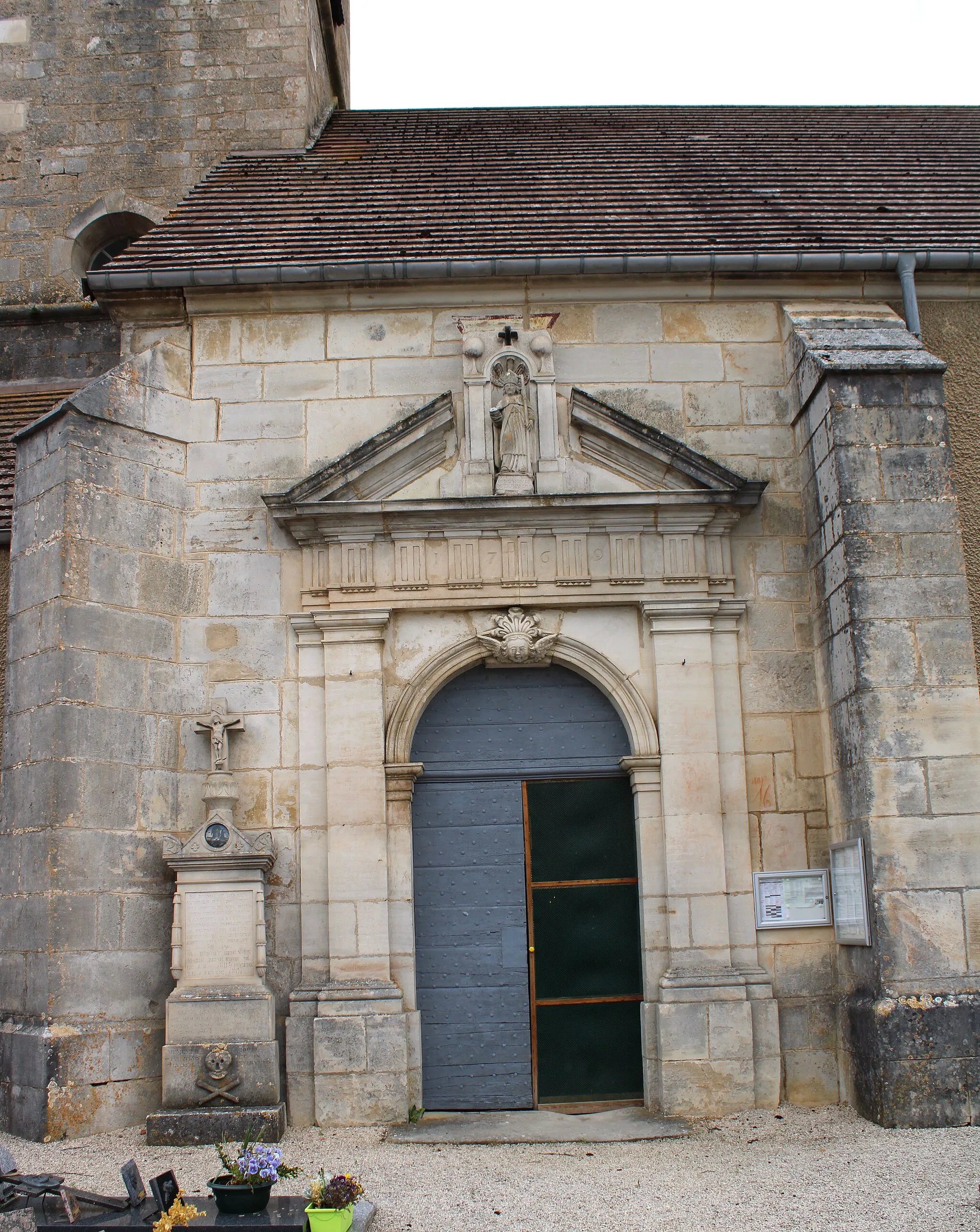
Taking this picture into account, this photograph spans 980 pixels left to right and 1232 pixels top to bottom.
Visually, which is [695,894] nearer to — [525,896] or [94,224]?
[525,896]

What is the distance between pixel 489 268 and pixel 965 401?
10.8 ft

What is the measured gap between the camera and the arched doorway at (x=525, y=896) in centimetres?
742

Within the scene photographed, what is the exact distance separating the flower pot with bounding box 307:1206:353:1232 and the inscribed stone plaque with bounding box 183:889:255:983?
8.00ft

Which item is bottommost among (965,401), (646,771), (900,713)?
(646,771)

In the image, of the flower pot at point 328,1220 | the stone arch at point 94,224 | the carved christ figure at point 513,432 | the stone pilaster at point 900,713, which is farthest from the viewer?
the stone arch at point 94,224

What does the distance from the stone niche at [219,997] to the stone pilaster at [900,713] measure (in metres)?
3.34

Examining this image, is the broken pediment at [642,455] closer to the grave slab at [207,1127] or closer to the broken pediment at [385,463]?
the broken pediment at [385,463]

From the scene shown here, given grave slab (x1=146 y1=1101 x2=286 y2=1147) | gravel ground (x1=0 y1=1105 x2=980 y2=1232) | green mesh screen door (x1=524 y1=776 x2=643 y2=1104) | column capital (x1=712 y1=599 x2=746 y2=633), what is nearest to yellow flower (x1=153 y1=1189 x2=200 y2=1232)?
gravel ground (x1=0 y1=1105 x2=980 y2=1232)

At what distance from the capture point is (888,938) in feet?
21.6

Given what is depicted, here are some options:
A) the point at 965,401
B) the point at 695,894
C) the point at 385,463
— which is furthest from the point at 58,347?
the point at 965,401

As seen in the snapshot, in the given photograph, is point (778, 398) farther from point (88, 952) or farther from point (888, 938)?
point (88, 952)

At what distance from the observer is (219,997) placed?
690 cm

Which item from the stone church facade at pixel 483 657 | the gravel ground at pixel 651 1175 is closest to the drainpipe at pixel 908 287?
the stone church facade at pixel 483 657

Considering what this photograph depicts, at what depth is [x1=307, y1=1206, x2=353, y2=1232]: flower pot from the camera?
466cm
